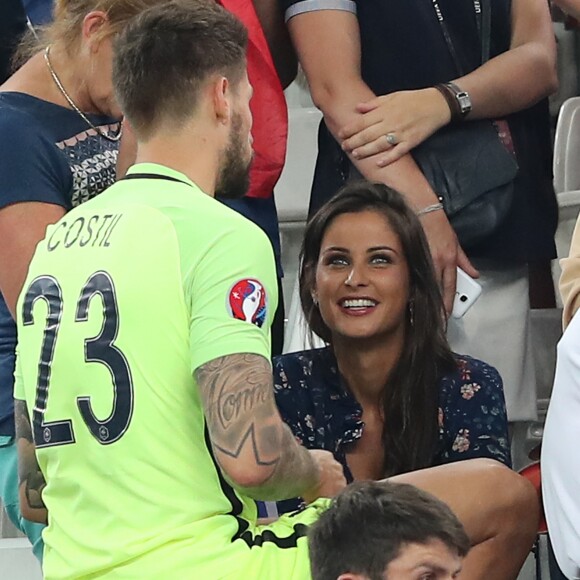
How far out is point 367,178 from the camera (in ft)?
9.39

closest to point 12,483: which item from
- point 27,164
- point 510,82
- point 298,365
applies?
point 27,164

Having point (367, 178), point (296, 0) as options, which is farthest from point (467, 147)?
point (296, 0)

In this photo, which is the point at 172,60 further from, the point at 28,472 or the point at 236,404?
the point at 28,472

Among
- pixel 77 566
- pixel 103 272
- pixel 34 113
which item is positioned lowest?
pixel 77 566

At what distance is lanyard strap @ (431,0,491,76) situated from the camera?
9.45ft

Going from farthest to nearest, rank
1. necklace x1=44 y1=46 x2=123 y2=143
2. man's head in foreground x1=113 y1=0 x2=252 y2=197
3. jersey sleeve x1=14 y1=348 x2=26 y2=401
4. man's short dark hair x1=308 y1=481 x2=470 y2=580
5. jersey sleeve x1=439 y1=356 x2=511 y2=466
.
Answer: jersey sleeve x1=439 y1=356 x2=511 y2=466 < necklace x1=44 y1=46 x2=123 y2=143 < jersey sleeve x1=14 y1=348 x2=26 y2=401 < man's head in foreground x1=113 y1=0 x2=252 y2=197 < man's short dark hair x1=308 y1=481 x2=470 y2=580

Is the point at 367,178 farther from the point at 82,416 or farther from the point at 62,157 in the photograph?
the point at 82,416

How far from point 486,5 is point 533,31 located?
0.12m

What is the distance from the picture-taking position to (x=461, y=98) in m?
2.81

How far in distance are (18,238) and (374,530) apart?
891mm

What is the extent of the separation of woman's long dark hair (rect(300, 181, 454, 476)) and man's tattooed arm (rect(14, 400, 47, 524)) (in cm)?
78

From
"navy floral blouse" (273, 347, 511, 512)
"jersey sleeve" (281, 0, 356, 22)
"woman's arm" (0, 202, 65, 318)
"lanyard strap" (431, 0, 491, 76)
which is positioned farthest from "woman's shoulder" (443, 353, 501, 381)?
"woman's arm" (0, 202, 65, 318)

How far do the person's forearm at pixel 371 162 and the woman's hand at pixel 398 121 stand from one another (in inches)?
1.0

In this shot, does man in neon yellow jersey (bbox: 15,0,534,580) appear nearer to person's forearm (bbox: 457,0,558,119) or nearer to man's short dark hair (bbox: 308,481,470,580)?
man's short dark hair (bbox: 308,481,470,580)
